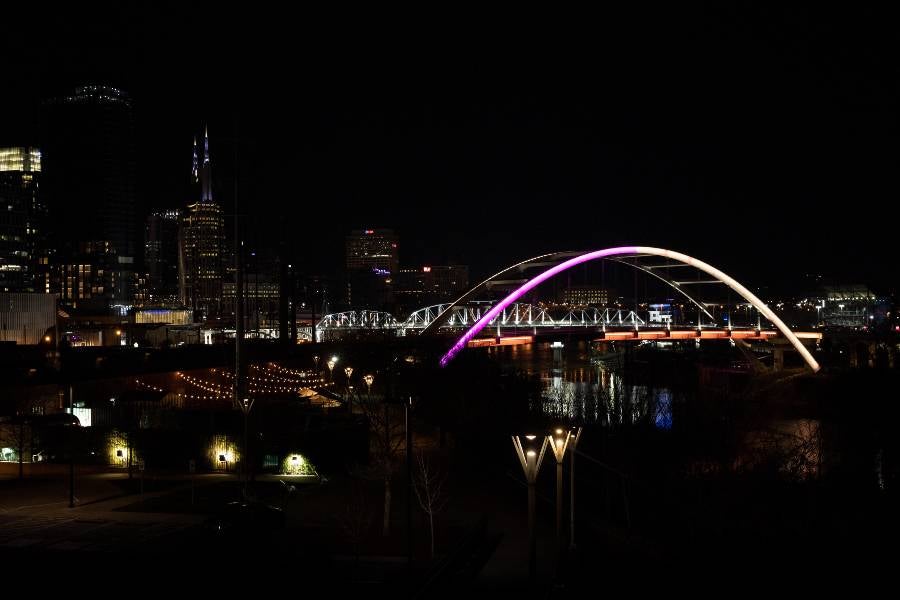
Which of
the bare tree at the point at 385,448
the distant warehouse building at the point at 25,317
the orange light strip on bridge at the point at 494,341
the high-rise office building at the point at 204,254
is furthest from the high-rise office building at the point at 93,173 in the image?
the bare tree at the point at 385,448

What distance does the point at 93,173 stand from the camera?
6845 inches

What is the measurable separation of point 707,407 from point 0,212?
105 m

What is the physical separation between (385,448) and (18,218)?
367 feet

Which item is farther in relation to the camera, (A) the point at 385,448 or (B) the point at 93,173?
(B) the point at 93,173

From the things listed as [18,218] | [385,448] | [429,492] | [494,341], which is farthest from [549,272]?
[18,218]

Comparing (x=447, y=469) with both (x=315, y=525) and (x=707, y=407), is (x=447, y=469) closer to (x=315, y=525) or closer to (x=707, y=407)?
(x=315, y=525)

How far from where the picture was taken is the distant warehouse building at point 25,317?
61469mm

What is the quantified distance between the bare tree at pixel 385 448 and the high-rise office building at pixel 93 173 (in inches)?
5763

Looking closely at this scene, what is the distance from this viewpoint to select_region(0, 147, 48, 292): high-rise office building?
115m

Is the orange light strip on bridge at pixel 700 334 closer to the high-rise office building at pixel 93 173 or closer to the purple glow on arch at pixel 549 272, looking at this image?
the purple glow on arch at pixel 549 272

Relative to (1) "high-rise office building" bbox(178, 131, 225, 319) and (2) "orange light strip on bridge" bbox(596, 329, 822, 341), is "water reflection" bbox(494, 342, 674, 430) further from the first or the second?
(1) "high-rise office building" bbox(178, 131, 225, 319)

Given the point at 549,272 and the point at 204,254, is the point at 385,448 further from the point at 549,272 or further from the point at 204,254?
the point at 204,254

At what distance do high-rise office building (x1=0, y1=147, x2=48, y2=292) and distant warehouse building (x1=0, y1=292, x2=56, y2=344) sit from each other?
5651 centimetres

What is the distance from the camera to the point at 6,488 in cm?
2492
